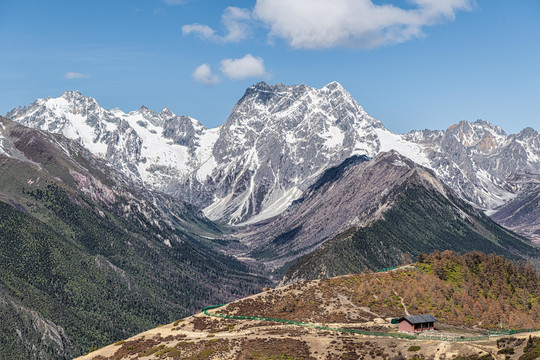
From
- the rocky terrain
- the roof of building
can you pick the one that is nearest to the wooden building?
the roof of building

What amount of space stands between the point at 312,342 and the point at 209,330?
34.1 metres

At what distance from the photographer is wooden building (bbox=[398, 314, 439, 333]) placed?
154 meters

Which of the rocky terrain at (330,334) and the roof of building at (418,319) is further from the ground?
the roof of building at (418,319)

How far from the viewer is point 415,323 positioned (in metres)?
153

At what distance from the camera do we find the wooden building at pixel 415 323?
505 feet

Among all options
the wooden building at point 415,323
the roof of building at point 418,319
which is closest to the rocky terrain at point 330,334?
the wooden building at point 415,323

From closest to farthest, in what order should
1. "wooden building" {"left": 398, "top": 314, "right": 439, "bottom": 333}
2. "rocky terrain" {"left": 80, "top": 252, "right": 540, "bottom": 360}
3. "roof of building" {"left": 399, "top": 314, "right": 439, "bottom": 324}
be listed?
"rocky terrain" {"left": 80, "top": 252, "right": 540, "bottom": 360}, "roof of building" {"left": 399, "top": 314, "right": 439, "bottom": 324}, "wooden building" {"left": 398, "top": 314, "right": 439, "bottom": 333}

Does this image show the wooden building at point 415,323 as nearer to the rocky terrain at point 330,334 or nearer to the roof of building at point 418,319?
the roof of building at point 418,319

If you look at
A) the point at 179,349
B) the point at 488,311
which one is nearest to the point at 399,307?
the point at 488,311

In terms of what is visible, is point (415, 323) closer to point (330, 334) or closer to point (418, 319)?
point (418, 319)

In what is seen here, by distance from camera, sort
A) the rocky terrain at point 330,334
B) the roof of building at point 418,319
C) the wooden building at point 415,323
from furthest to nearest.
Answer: the wooden building at point 415,323 → the roof of building at point 418,319 → the rocky terrain at point 330,334

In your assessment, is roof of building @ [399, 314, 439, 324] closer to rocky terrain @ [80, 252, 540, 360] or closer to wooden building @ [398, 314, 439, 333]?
wooden building @ [398, 314, 439, 333]

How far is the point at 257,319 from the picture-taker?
174500 millimetres

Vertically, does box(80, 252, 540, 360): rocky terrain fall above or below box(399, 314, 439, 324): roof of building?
below
